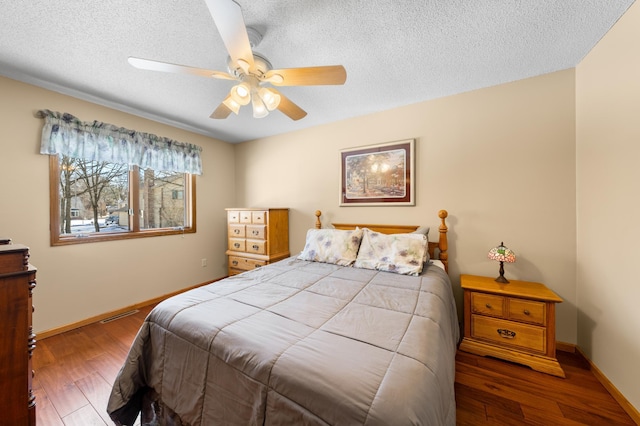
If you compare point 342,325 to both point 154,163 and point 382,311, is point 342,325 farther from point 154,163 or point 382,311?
point 154,163

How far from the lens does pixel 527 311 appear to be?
5.81 feet

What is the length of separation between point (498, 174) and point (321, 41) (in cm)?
192

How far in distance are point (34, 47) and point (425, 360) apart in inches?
120

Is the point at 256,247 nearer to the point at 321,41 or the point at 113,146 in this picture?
the point at 113,146

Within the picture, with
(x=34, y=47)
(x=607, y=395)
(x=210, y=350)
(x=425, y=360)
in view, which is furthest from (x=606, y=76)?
(x=34, y=47)

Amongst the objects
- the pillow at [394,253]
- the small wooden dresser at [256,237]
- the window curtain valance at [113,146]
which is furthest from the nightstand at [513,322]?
the window curtain valance at [113,146]

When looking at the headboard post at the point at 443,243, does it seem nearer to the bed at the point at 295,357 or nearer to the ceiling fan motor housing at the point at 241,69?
the bed at the point at 295,357

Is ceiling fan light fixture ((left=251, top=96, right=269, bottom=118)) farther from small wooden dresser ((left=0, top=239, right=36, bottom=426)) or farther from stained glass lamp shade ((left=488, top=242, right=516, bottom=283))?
stained glass lamp shade ((left=488, top=242, right=516, bottom=283))

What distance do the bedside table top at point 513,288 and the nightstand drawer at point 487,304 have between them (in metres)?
0.06

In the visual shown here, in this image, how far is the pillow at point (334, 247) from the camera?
2.32 meters

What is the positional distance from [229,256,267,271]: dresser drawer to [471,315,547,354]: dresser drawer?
2.37 meters

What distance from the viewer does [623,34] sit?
1419mm

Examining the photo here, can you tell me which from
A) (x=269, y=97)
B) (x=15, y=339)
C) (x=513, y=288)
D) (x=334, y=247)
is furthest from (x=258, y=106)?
(x=513, y=288)

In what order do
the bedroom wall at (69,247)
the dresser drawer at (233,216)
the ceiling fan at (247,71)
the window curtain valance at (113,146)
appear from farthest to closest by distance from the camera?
the dresser drawer at (233,216) → the window curtain valance at (113,146) → the bedroom wall at (69,247) → the ceiling fan at (247,71)
